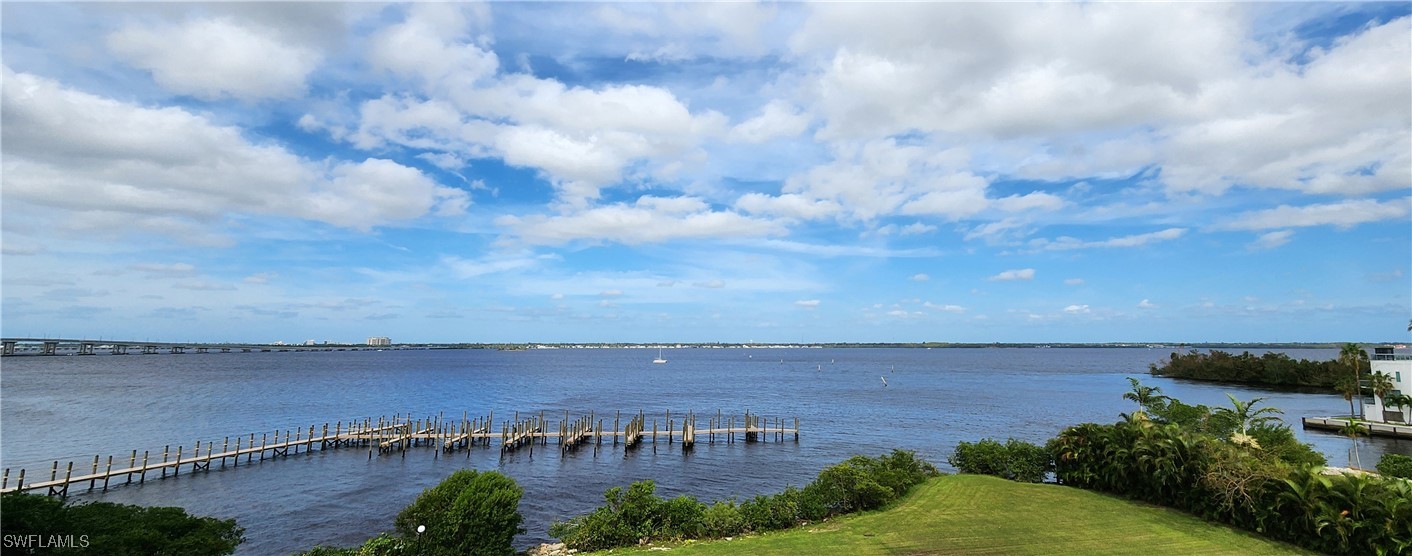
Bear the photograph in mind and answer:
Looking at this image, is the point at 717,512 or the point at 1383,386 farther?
the point at 1383,386

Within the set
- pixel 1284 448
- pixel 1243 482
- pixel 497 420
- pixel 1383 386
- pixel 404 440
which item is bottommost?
pixel 497 420

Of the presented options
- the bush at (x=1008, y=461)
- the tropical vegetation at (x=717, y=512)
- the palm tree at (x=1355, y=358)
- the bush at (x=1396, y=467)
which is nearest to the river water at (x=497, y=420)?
the tropical vegetation at (x=717, y=512)

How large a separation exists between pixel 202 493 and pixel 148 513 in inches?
913

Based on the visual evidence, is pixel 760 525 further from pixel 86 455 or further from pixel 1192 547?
pixel 86 455

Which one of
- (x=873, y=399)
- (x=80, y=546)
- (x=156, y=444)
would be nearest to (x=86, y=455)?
(x=156, y=444)

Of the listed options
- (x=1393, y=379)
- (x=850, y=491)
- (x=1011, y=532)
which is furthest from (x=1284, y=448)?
(x=1393, y=379)

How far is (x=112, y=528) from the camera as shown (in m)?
13.2

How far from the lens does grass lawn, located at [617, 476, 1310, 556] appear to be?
58.5 ft

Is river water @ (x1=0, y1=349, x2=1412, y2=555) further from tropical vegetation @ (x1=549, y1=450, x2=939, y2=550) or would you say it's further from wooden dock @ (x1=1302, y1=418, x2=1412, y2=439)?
tropical vegetation @ (x1=549, y1=450, x2=939, y2=550)

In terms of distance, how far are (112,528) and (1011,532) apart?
21.8m

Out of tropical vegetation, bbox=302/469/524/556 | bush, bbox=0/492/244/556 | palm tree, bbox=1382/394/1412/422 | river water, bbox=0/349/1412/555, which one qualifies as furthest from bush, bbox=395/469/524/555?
palm tree, bbox=1382/394/1412/422

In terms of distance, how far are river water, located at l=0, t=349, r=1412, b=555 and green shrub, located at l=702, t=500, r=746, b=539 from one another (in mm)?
8051

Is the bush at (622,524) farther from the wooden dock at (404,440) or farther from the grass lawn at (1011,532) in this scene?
the wooden dock at (404,440)

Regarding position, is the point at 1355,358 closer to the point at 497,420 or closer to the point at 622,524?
the point at 622,524
